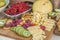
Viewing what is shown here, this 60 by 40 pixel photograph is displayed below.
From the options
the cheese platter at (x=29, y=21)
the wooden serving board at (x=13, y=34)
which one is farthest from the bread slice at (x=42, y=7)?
the wooden serving board at (x=13, y=34)

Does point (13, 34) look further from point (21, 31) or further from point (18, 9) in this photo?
point (18, 9)

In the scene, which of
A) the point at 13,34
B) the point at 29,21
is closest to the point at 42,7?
the point at 29,21

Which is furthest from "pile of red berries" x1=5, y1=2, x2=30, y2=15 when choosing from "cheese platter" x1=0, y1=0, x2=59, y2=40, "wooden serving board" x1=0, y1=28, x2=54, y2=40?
"wooden serving board" x1=0, y1=28, x2=54, y2=40

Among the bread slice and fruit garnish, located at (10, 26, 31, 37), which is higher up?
the bread slice

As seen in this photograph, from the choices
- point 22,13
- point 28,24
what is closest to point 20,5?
point 22,13

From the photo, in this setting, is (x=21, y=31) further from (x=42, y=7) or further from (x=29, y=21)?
(x=42, y=7)

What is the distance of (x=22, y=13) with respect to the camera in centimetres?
98

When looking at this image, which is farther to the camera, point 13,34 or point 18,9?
point 18,9

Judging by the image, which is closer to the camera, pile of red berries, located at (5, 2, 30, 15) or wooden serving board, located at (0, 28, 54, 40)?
wooden serving board, located at (0, 28, 54, 40)

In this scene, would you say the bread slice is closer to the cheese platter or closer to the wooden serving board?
the cheese platter

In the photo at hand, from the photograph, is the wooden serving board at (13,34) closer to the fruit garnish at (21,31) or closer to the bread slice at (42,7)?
the fruit garnish at (21,31)

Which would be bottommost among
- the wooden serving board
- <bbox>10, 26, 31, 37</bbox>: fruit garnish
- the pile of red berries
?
the wooden serving board

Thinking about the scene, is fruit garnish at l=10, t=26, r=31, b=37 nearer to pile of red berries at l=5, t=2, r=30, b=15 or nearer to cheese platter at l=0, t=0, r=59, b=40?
cheese platter at l=0, t=0, r=59, b=40

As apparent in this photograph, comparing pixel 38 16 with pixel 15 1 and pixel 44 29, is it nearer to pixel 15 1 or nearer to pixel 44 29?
pixel 44 29
